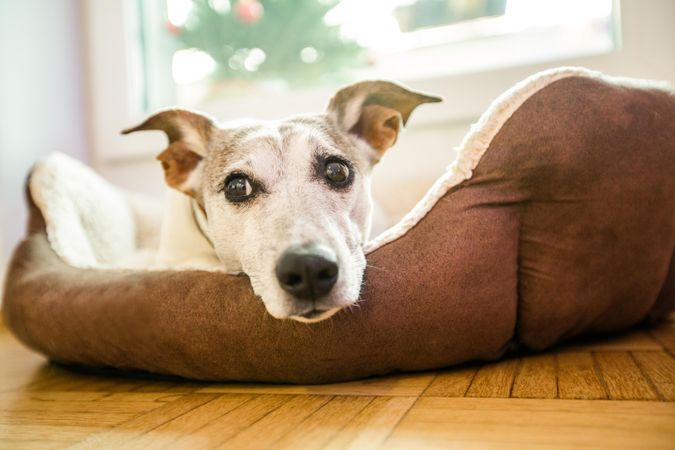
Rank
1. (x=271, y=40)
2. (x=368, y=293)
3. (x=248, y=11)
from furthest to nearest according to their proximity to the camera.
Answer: (x=271, y=40) < (x=248, y=11) < (x=368, y=293)

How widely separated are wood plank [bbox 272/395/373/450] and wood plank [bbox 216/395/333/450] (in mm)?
15

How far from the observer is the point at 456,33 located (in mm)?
3398

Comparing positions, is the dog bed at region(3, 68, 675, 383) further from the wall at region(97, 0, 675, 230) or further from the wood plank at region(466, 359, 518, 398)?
the wall at region(97, 0, 675, 230)

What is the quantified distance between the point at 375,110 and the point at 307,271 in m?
0.84

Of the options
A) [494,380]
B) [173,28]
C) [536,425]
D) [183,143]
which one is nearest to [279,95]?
[173,28]

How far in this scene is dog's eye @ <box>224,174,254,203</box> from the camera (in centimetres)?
162

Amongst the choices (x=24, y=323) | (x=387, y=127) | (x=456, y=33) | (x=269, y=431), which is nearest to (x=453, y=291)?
(x=269, y=431)

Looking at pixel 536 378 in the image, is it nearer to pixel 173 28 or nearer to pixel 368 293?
pixel 368 293

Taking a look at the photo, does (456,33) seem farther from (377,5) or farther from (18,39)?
(18,39)

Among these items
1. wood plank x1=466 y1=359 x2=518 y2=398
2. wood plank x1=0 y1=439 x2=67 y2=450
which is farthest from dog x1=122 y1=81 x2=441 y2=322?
wood plank x1=0 y1=439 x2=67 y2=450

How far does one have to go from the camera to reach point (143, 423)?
3.95 ft

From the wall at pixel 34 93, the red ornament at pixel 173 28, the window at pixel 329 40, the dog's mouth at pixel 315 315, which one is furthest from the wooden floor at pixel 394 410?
the red ornament at pixel 173 28

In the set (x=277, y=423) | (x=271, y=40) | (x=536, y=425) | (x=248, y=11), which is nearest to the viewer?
(x=536, y=425)

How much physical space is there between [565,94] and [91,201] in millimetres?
1897
